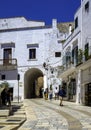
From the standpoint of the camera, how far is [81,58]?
2711 cm

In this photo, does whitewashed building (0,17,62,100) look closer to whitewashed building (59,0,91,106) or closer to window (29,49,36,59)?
window (29,49,36,59)

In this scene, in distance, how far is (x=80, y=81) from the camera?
2912cm

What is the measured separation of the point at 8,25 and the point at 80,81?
16925mm

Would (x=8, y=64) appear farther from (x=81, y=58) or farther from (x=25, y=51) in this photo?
(x=81, y=58)

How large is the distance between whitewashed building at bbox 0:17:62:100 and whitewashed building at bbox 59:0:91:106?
656cm

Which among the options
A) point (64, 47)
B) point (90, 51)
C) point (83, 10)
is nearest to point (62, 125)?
point (90, 51)

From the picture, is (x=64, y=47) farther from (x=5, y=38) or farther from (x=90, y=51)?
(x=90, y=51)

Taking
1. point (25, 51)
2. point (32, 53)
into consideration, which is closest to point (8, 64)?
point (25, 51)

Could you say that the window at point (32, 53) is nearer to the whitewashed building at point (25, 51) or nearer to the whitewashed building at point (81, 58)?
the whitewashed building at point (25, 51)

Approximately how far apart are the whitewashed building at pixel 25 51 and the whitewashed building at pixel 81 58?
6.56 m

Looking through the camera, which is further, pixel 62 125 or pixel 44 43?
pixel 44 43

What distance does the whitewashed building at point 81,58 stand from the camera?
87.4 feet

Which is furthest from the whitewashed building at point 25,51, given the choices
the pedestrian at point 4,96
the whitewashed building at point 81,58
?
the pedestrian at point 4,96

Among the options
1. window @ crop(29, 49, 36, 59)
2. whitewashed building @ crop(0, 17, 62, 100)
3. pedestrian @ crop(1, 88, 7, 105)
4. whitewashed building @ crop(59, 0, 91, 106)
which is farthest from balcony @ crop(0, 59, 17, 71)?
pedestrian @ crop(1, 88, 7, 105)
